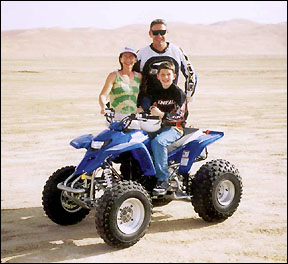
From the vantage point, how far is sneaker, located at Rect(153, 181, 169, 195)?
6609mm

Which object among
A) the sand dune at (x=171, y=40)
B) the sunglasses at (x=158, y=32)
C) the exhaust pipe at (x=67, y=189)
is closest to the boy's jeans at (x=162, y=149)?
the exhaust pipe at (x=67, y=189)

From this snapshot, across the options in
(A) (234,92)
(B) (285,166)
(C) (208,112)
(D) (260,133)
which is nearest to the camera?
(B) (285,166)

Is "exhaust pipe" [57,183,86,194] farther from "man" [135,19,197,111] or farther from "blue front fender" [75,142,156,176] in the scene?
"man" [135,19,197,111]

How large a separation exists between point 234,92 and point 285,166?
1448 cm

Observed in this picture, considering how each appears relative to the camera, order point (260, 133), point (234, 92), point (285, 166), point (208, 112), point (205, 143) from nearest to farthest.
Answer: point (205, 143) < point (285, 166) < point (260, 133) < point (208, 112) < point (234, 92)

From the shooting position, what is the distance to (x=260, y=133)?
1378cm

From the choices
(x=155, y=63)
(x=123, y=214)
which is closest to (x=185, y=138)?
(x=155, y=63)

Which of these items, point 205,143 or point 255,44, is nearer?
point 205,143

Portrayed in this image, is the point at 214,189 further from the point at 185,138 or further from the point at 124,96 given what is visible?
Answer: the point at 124,96

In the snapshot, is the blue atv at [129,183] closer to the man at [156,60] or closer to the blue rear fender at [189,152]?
the blue rear fender at [189,152]

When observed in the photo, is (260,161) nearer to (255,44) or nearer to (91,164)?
(91,164)

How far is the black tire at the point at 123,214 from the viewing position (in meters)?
5.87

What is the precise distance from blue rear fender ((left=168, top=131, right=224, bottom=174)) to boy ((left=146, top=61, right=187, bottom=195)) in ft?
0.70

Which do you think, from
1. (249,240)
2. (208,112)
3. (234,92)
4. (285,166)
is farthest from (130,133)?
(234,92)
